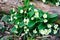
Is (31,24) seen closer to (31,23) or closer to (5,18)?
(31,23)

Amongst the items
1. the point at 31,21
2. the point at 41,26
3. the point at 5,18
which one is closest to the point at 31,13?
the point at 31,21

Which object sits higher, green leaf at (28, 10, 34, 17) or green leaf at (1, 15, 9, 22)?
green leaf at (28, 10, 34, 17)

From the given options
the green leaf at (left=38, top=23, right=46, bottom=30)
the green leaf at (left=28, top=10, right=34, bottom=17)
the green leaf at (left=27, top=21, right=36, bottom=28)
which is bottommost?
the green leaf at (left=38, top=23, right=46, bottom=30)

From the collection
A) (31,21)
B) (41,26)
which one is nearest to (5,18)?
(31,21)

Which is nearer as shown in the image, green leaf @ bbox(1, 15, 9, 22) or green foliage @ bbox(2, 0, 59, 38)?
green foliage @ bbox(2, 0, 59, 38)

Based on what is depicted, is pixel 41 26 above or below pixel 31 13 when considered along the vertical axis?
below

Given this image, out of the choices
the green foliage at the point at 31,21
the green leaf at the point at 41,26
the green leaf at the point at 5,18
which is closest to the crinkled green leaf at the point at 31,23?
the green foliage at the point at 31,21

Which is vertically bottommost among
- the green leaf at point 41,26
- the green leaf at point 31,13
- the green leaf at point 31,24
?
the green leaf at point 41,26

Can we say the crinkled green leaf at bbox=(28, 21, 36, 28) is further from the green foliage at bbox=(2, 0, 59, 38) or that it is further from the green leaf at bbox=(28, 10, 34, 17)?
the green leaf at bbox=(28, 10, 34, 17)

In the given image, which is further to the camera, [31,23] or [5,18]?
[5,18]

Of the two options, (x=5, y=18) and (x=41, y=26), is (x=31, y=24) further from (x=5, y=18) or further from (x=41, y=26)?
(x=5, y=18)

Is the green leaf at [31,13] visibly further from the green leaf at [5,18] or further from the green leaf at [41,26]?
the green leaf at [5,18]

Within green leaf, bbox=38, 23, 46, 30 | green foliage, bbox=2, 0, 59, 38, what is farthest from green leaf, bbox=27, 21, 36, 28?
green leaf, bbox=38, 23, 46, 30

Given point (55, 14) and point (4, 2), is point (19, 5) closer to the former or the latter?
point (4, 2)
